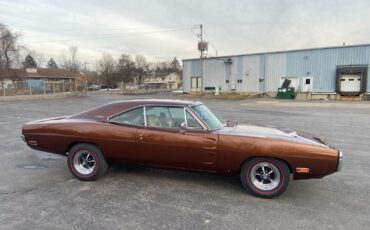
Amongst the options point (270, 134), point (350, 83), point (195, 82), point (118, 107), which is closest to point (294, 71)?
point (350, 83)

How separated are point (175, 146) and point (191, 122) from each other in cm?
45


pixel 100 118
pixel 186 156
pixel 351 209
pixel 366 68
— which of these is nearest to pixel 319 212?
pixel 351 209

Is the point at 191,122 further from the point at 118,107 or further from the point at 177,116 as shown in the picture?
the point at 118,107

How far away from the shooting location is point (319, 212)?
3.78 m

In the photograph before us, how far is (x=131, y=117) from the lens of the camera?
15.6 feet

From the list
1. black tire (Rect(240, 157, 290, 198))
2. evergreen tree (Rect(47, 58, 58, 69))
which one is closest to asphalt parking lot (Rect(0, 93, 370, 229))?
black tire (Rect(240, 157, 290, 198))

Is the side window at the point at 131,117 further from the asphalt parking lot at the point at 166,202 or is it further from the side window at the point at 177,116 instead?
the asphalt parking lot at the point at 166,202

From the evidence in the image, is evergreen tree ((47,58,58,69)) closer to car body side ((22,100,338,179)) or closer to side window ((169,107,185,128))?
car body side ((22,100,338,179))

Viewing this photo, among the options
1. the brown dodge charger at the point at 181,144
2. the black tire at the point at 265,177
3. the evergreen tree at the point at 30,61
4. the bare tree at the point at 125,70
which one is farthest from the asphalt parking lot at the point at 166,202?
the evergreen tree at the point at 30,61

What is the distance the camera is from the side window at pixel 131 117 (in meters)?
4.72

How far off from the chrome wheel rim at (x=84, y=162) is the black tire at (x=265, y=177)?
2.53m

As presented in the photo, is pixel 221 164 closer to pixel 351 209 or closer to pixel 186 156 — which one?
pixel 186 156

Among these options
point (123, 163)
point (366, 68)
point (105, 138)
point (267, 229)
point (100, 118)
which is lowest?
point (267, 229)

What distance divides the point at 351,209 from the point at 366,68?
3180 centimetres
